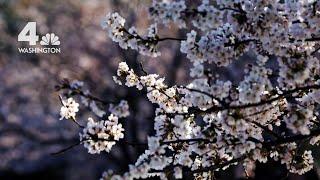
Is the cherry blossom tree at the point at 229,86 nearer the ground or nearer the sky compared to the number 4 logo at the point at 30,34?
nearer the ground

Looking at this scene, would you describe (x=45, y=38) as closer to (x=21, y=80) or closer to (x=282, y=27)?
(x=21, y=80)

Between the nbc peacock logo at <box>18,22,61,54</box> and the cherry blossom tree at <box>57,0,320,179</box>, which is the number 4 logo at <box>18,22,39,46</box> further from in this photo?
the cherry blossom tree at <box>57,0,320,179</box>

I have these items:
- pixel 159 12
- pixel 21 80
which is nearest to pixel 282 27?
pixel 159 12

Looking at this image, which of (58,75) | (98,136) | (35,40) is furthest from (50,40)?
(98,136)

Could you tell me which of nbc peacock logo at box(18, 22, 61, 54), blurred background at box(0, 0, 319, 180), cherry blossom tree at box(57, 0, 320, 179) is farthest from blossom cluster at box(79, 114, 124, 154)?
nbc peacock logo at box(18, 22, 61, 54)

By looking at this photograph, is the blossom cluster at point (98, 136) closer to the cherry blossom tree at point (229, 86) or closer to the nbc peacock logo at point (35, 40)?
the cherry blossom tree at point (229, 86)

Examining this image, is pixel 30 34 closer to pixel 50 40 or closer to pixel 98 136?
pixel 50 40

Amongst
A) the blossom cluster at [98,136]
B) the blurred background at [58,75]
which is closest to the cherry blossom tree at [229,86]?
the blossom cluster at [98,136]
